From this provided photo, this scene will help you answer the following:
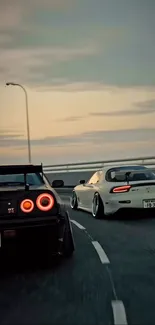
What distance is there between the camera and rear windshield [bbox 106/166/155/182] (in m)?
12.8

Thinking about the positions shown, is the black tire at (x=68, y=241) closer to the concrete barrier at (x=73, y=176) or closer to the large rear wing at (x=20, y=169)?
the large rear wing at (x=20, y=169)

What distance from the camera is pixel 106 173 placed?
43.0 ft

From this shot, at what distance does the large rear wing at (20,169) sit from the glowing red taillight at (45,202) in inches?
24.1

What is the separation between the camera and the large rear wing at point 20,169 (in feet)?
22.9

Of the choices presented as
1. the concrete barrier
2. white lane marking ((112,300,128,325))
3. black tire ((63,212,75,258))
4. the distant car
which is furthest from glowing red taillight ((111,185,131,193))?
the concrete barrier

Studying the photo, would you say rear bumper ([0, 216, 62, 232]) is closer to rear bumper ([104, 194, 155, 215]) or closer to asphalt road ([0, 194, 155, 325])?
asphalt road ([0, 194, 155, 325])

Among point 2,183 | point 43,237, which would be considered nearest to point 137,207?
point 2,183

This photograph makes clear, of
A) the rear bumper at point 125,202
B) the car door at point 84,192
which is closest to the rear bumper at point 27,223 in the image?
the rear bumper at point 125,202

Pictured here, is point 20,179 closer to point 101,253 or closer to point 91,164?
point 101,253

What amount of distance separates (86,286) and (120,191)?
261 inches

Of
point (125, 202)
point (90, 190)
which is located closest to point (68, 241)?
point (125, 202)

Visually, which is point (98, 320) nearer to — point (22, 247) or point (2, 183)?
Answer: point (22, 247)

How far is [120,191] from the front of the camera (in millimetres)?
12219

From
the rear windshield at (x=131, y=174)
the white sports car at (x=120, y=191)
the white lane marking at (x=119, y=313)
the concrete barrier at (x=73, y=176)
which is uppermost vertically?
the concrete barrier at (x=73, y=176)
